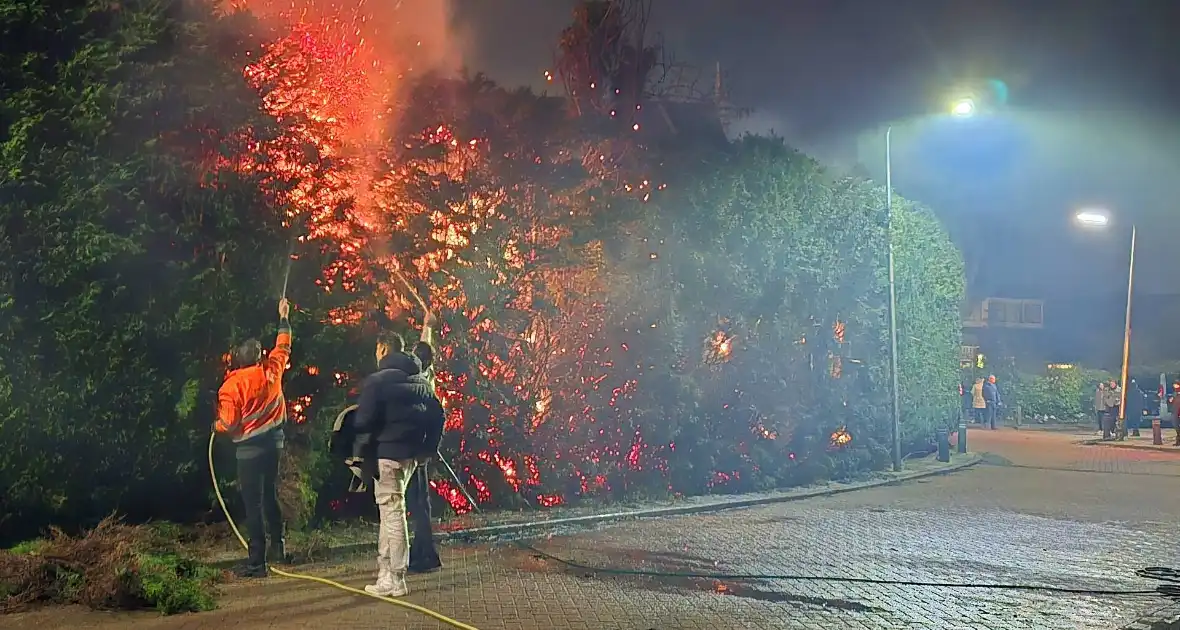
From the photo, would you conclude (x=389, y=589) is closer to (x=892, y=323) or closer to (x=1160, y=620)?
(x=1160, y=620)

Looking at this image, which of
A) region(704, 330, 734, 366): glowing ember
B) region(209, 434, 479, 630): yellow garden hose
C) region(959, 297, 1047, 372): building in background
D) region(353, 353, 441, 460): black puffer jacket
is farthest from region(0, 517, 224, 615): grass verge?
region(959, 297, 1047, 372): building in background

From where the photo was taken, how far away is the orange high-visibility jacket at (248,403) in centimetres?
878

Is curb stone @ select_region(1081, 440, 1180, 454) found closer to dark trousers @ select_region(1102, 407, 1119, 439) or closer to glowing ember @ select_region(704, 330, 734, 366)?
dark trousers @ select_region(1102, 407, 1119, 439)

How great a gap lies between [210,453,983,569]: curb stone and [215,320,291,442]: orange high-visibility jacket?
48.9 inches

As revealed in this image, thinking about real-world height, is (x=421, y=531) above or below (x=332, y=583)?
above

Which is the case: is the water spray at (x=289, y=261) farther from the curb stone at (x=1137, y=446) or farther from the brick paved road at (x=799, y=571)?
the curb stone at (x=1137, y=446)

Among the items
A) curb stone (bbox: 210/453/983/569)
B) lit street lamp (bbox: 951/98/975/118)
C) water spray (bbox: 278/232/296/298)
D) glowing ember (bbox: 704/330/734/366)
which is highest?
lit street lamp (bbox: 951/98/975/118)

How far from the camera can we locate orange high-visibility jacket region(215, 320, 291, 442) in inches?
346

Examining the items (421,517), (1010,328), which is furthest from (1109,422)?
(1010,328)

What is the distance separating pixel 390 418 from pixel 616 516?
199 inches

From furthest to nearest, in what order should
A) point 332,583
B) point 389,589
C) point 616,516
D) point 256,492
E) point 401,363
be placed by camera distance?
1. point 616,516
2. point 256,492
3. point 332,583
4. point 401,363
5. point 389,589

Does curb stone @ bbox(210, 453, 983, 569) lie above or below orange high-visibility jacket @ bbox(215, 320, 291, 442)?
below

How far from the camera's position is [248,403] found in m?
8.80

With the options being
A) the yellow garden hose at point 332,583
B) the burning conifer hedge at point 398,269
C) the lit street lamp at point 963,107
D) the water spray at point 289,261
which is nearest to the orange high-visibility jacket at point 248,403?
the yellow garden hose at point 332,583
